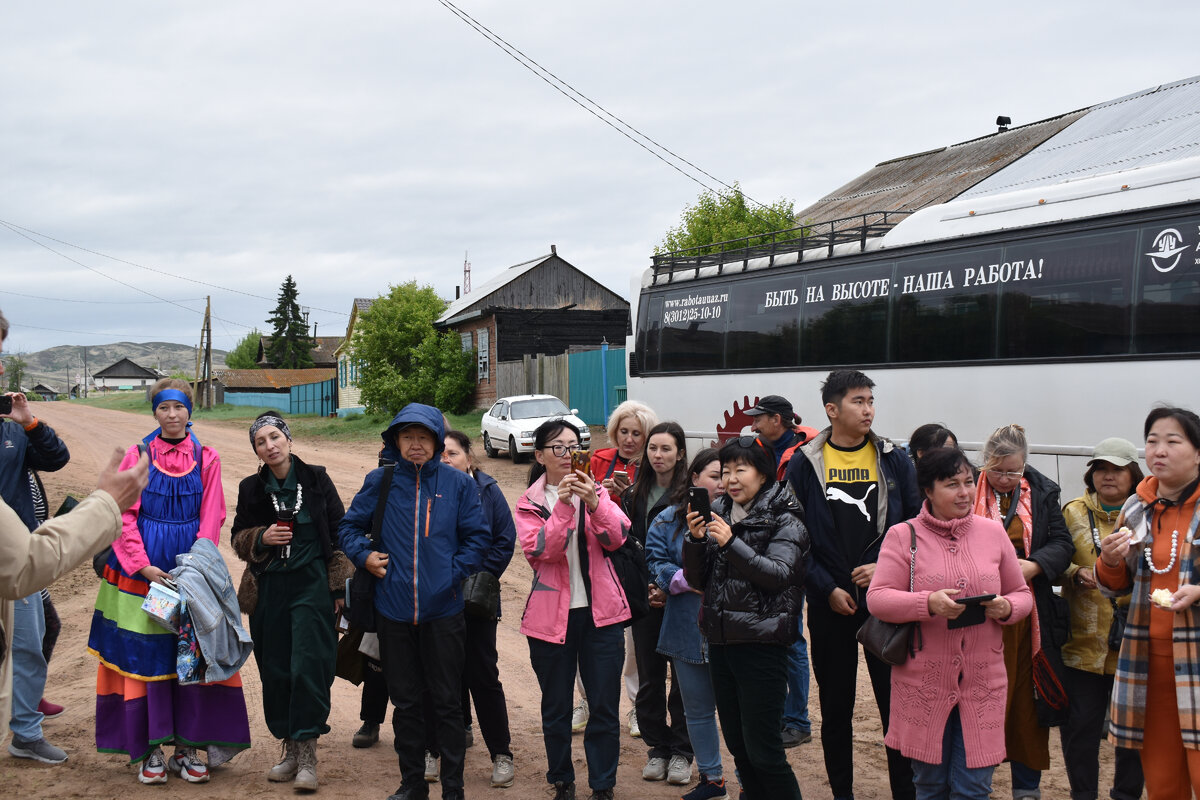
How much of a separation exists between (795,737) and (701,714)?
1216 mm

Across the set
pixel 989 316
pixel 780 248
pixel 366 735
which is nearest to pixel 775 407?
pixel 366 735

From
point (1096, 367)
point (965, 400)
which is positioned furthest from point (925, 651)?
point (965, 400)

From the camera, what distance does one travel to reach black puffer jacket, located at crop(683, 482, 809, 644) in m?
4.27

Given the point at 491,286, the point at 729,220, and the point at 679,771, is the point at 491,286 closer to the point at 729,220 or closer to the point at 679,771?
the point at 729,220

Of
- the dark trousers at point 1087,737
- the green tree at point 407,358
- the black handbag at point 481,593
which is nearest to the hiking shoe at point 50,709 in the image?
the black handbag at point 481,593

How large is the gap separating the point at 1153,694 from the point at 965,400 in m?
6.56

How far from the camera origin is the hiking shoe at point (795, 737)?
19.8ft

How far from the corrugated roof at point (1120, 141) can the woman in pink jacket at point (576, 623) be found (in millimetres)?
11552

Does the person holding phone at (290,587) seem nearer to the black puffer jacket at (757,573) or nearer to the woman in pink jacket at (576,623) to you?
the woman in pink jacket at (576,623)

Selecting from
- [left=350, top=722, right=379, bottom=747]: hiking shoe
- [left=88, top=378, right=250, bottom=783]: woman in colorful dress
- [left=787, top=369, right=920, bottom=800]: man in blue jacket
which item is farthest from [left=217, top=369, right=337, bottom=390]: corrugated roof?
[left=787, top=369, right=920, bottom=800]: man in blue jacket

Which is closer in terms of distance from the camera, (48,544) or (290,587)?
(48,544)

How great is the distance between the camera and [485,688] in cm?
560

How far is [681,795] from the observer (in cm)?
532

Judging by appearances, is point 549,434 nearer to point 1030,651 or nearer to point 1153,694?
point 1030,651
